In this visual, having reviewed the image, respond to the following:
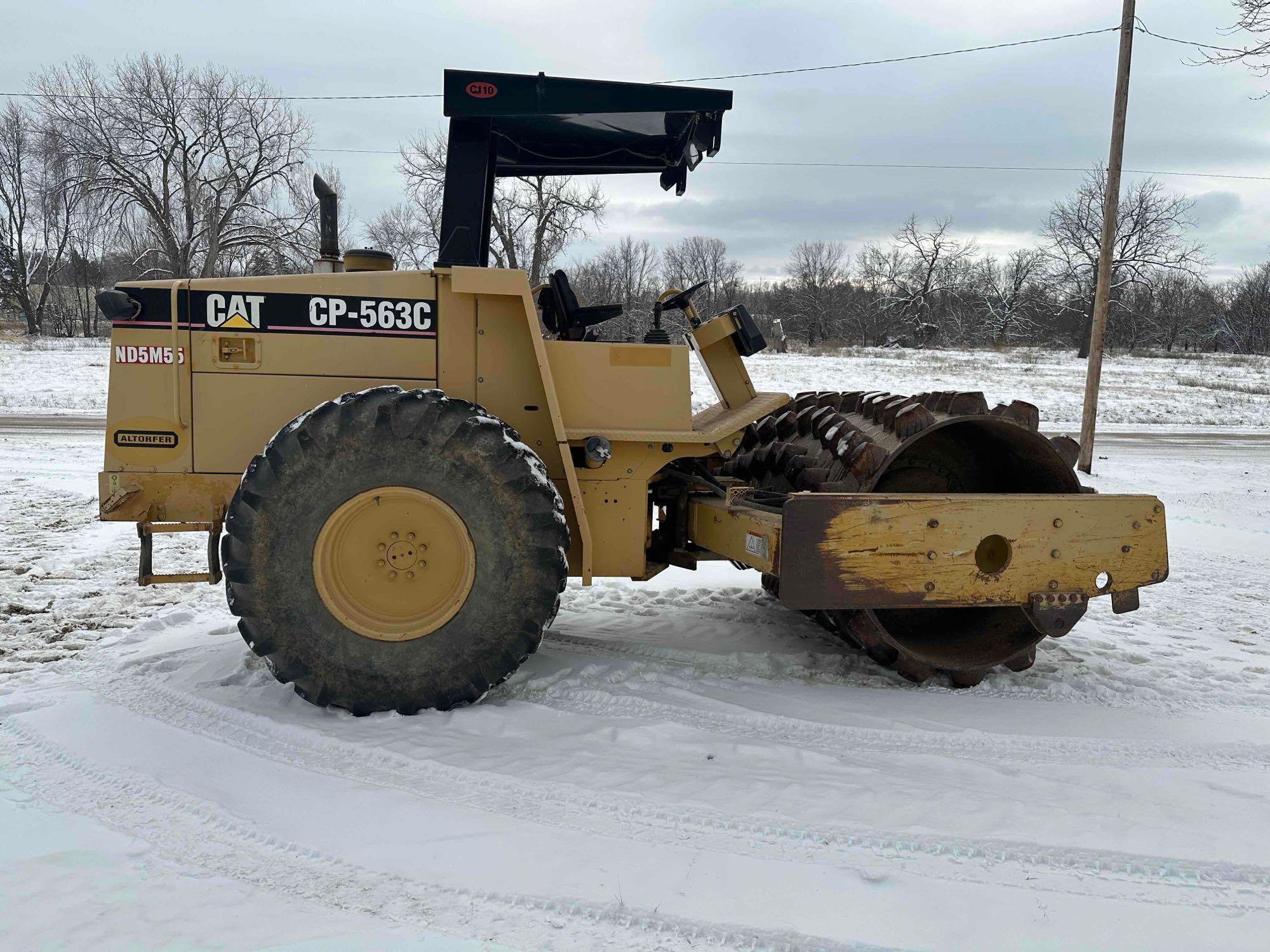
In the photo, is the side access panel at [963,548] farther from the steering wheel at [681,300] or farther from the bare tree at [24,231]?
the bare tree at [24,231]

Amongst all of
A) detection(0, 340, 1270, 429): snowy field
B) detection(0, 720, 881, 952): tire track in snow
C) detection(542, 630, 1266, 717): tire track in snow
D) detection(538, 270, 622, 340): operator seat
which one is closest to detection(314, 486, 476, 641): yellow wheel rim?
detection(0, 720, 881, 952): tire track in snow

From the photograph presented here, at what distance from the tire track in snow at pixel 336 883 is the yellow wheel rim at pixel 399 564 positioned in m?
0.93

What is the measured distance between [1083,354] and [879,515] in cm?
4021

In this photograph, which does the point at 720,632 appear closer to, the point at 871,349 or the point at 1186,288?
the point at 871,349

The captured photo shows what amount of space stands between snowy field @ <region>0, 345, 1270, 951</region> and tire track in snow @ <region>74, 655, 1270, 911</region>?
10 mm

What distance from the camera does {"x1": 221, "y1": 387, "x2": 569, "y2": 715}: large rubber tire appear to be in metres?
3.44

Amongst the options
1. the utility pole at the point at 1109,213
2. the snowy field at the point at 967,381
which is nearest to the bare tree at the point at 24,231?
the snowy field at the point at 967,381

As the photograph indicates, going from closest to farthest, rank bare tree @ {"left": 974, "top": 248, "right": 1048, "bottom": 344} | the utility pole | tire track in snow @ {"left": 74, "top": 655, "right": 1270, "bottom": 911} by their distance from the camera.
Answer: tire track in snow @ {"left": 74, "top": 655, "right": 1270, "bottom": 911} → the utility pole → bare tree @ {"left": 974, "top": 248, "right": 1048, "bottom": 344}

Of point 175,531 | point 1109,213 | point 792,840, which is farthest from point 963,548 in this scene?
point 1109,213

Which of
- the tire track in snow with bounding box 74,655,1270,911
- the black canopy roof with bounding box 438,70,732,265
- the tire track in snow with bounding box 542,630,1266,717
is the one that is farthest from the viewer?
the tire track in snow with bounding box 542,630,1266,717

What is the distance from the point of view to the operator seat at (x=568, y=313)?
174 inches

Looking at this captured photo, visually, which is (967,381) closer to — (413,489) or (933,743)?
(933,743)

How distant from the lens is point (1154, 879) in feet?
8.63

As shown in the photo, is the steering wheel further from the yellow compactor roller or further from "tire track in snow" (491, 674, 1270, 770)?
"tire track in snow" (491, 674, 1270, 770)
